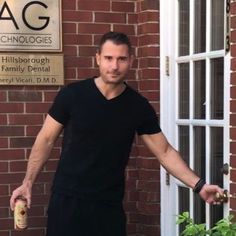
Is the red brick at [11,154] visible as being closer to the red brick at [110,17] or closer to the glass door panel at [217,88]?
the red brick at [110,17]

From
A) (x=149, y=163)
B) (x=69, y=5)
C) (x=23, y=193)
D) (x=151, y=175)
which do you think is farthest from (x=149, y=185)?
(x=23, y=193)

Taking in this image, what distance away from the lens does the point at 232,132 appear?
4133 millimetres

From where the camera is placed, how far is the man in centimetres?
352

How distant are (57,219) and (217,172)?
55.9 inches

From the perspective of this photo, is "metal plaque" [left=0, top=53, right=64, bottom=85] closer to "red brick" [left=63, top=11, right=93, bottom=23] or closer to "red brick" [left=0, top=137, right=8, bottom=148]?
"red brick" [left=63, top=11, right=93, bottom=23]

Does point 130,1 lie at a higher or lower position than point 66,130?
higher

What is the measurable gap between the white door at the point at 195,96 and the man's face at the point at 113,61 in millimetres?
1012

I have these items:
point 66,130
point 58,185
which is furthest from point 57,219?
point 66,130

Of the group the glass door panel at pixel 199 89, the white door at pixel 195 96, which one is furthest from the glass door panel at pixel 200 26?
the glass door panel at pixel 199 89

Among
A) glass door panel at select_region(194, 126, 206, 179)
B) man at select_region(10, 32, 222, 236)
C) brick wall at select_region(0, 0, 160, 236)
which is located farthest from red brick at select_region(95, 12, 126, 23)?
man at select_region(10, 32, 222, 236)

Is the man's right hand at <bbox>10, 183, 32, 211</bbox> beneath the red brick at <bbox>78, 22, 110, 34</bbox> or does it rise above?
beneath

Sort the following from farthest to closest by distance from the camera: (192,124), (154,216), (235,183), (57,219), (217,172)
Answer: (154,216)
(192,124)
(217,172)
(235,183)
(57,219)

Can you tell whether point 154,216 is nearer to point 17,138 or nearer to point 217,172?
point 217,172

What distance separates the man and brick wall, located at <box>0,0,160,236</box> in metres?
1.42
